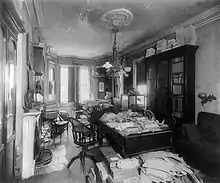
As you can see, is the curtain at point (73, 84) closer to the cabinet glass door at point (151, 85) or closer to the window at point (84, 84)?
the window at point (84, 84)

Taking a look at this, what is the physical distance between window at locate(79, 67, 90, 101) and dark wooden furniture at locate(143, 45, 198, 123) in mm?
3775

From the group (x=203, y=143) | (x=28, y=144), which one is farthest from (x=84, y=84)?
(x=203, y=143)

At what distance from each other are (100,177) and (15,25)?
7.11 feet

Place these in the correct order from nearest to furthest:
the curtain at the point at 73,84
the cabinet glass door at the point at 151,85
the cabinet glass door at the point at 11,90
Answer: the cabinet glass door at the point at 11,90, the cabinet glass door at the point at 151,85, the curtain at the point at 73,84

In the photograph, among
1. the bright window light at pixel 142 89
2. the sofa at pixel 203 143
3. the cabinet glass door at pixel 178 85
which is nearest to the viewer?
the sofa at pixel 203 143

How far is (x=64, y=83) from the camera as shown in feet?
22.8

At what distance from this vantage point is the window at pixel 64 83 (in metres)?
6.88

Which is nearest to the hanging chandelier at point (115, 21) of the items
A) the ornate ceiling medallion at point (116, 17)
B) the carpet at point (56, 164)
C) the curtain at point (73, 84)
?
the ornate ceiling medallion at point (116, 17)

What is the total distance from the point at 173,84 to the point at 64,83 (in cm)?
501

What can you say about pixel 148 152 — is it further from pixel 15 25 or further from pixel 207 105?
pixel 15 25

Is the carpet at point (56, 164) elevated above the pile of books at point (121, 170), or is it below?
below

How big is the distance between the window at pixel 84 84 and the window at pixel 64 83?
656 millimetres

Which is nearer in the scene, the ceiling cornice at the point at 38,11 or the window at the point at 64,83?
the ceiling cornice at the point at 38,11

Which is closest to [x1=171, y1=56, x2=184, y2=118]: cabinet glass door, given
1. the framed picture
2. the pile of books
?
the pile of books
